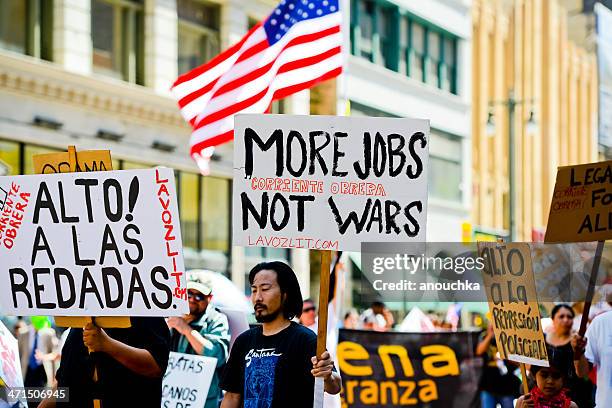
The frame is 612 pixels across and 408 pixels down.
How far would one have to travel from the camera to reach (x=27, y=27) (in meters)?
21.6

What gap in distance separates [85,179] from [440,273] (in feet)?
10.9

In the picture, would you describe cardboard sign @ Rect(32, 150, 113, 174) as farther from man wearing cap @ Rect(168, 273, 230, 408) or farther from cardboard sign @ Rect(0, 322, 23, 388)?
man wearing cap @ Rect(168, 273, 230, 408)

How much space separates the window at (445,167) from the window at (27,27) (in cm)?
1581

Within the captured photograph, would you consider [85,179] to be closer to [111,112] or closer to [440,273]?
[440,273]

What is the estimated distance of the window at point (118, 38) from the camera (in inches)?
917

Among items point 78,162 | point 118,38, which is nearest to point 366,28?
point 118,38

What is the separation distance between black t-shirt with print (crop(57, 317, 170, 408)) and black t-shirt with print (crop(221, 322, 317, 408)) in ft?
1.41

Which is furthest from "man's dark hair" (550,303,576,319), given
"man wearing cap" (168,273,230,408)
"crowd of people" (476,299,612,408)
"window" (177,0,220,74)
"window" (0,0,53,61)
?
"window" (177,0,220,74)

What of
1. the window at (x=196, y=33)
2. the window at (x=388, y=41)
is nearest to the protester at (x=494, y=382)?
the window at (x=196, y=33)

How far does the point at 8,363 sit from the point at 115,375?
1174 millimetres

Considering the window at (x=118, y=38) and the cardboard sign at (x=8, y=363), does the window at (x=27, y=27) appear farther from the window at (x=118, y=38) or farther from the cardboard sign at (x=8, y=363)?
the cardboard sign at (x=8, y=363)

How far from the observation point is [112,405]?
256 inches

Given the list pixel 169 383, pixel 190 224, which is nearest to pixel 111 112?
pixel 190 224

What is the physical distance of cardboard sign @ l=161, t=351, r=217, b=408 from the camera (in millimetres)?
9188
